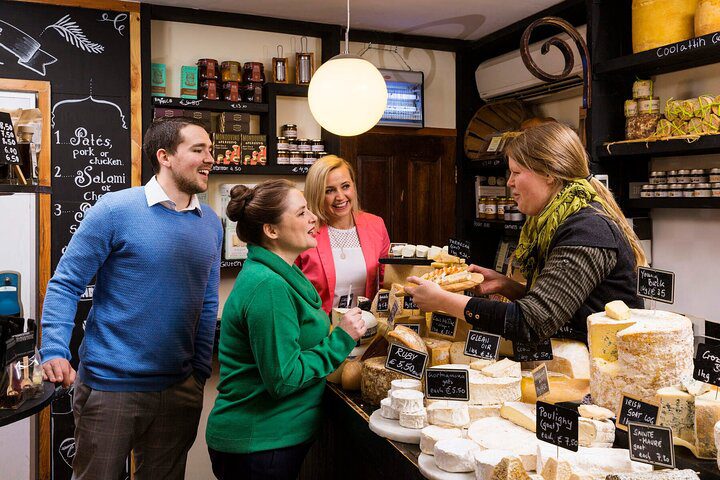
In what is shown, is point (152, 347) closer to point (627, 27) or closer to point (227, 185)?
point (227, 185)

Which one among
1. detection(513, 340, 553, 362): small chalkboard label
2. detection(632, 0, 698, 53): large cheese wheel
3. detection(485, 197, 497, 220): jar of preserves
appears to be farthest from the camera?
detection(485, 197, 497, 220): jar of preserves

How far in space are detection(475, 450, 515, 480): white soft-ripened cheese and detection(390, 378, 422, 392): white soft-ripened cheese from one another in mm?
421

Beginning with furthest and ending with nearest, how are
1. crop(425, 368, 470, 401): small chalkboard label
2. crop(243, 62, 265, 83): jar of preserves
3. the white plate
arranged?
crop(243, 62, 265, 83): jar of preserves < crop(425, 368, 470, 401): small chalkboard label < the white plate

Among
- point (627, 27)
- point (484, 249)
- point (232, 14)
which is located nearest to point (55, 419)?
point (232, 14)

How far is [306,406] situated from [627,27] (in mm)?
3082

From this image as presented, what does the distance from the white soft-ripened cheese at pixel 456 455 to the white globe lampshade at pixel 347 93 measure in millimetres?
1890

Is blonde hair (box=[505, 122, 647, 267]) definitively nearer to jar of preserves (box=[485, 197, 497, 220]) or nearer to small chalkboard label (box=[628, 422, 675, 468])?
small chalkboard label (box=[628, 422, 675, 468])

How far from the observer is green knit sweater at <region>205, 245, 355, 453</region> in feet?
5.96

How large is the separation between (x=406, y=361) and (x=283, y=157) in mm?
2713

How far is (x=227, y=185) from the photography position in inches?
167

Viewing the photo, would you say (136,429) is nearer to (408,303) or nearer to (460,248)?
(408,303)

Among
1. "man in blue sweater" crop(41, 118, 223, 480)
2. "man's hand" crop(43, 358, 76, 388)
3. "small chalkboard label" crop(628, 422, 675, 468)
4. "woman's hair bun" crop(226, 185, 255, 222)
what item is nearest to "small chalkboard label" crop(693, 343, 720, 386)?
"small chalkboard label" crop(628, 422, 675, 468)

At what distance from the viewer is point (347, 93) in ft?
9.69

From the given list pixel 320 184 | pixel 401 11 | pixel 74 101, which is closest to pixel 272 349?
pixel 320 184
